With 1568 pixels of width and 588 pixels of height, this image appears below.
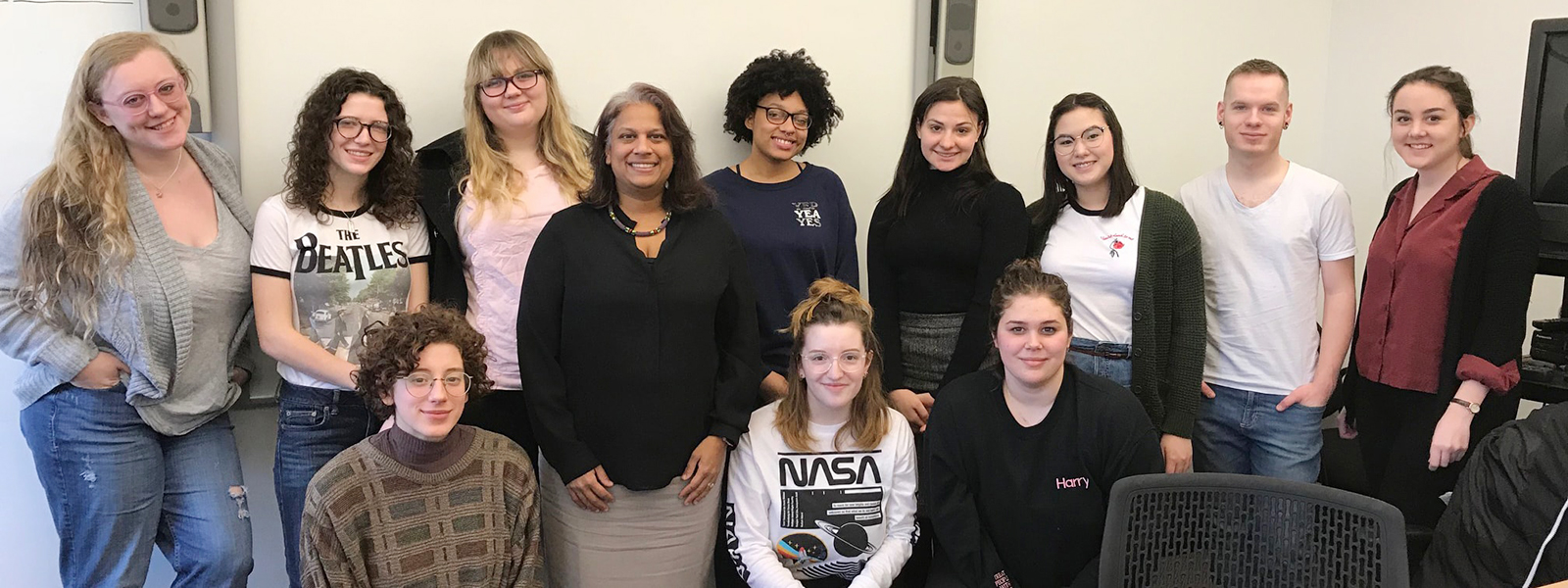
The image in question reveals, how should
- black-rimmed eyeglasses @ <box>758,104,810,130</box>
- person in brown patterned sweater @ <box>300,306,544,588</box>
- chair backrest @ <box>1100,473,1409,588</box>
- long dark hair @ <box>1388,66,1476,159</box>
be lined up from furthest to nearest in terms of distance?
black-rimmed eyeglasses @ <box>758,104,810,130</box> < long dark hair @ <box>1388,66,1476,159</box> < person in brown patterned sweater @ <box>300,306,544,588</box> < chair backrest @ <box>1100,473,1409,588</box>

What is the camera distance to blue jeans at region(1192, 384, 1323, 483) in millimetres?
2484

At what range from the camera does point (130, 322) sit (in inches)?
83.4

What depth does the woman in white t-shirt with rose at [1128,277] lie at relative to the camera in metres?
2.40

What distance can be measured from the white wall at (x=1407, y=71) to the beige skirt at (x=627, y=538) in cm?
246

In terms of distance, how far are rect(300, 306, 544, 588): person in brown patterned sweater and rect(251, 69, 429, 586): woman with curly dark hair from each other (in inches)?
11.2

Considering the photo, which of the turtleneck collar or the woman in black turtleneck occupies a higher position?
the woman in black turtleneck

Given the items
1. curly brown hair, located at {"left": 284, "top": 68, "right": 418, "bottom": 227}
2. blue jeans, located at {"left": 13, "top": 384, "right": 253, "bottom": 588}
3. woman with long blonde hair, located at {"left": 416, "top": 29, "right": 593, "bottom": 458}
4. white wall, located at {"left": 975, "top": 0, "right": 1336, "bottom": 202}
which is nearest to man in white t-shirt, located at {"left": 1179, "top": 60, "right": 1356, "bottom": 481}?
white wall, located at {"left": 975, "top": 0, "right": 1336, "bottom": 202}

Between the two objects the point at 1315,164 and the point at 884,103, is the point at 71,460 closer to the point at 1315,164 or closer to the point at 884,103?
the point at 884,103

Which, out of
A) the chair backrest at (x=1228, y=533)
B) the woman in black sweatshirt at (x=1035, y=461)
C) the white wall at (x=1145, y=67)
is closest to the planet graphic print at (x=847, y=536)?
the woman in black sweatshirt at (x=1035, y=461)

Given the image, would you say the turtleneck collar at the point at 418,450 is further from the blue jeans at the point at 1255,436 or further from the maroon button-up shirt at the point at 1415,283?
the maroon button-up shirt at the point at 1415,283

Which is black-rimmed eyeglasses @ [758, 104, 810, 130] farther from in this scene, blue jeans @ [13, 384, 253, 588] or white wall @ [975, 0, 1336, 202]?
blue jeans @ [13, 384, 253, 588]

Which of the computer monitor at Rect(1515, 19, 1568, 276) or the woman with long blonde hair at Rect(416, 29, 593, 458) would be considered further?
the computer monitor at Rect(1515, 19, 1568, 276)

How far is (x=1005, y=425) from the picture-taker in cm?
217

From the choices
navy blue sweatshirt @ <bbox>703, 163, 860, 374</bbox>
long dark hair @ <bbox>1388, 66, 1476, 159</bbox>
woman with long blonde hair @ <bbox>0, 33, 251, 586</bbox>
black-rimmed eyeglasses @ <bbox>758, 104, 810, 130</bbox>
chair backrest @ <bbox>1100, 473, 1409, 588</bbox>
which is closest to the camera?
chair backrest @ <bbox>1100, 473, 1409, 588</bbox>
